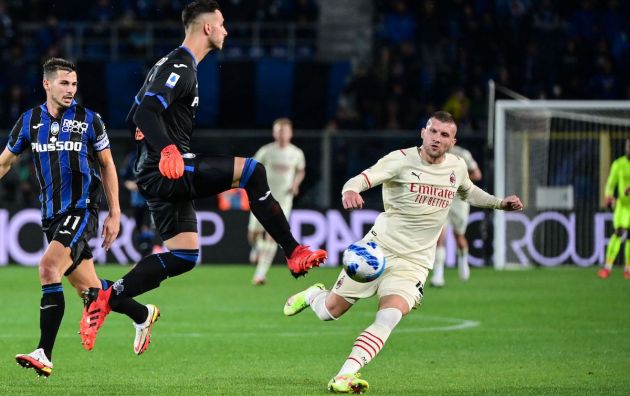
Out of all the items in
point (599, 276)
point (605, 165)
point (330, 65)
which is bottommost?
point (599, 276)

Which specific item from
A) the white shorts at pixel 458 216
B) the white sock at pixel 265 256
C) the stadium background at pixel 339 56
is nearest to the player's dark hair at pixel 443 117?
the white sock at pixel 265 256

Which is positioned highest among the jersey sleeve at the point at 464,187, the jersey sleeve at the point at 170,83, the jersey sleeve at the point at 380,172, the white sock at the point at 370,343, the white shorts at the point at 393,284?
the jersey sleeve at the point at 170,83

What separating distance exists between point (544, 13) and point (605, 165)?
21.0ft

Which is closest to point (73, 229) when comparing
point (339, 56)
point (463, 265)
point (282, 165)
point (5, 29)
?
point (282, 165)

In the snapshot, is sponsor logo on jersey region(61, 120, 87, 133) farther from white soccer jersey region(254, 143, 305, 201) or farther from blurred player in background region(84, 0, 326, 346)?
white soccer jersey region(254, 143, 305, 201)

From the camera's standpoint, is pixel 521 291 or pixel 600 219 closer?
pixel 521 291

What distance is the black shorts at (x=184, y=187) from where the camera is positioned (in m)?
7.52

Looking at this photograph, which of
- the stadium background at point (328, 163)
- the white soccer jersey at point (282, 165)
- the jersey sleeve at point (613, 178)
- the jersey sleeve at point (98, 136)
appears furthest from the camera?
the jersey sleeve at point (613, 178)

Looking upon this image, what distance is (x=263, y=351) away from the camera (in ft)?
34.5

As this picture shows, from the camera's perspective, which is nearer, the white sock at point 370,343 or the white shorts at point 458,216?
the white sock at point 370,343

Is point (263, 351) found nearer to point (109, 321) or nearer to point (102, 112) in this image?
point (109, 321)

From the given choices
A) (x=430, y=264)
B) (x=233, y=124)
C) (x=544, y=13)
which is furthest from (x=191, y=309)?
(x=544, y=13)

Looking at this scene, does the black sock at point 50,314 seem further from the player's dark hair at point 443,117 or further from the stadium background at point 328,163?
the player's dark hair at point 443,117

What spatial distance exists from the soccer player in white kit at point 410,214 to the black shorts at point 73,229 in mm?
1608
